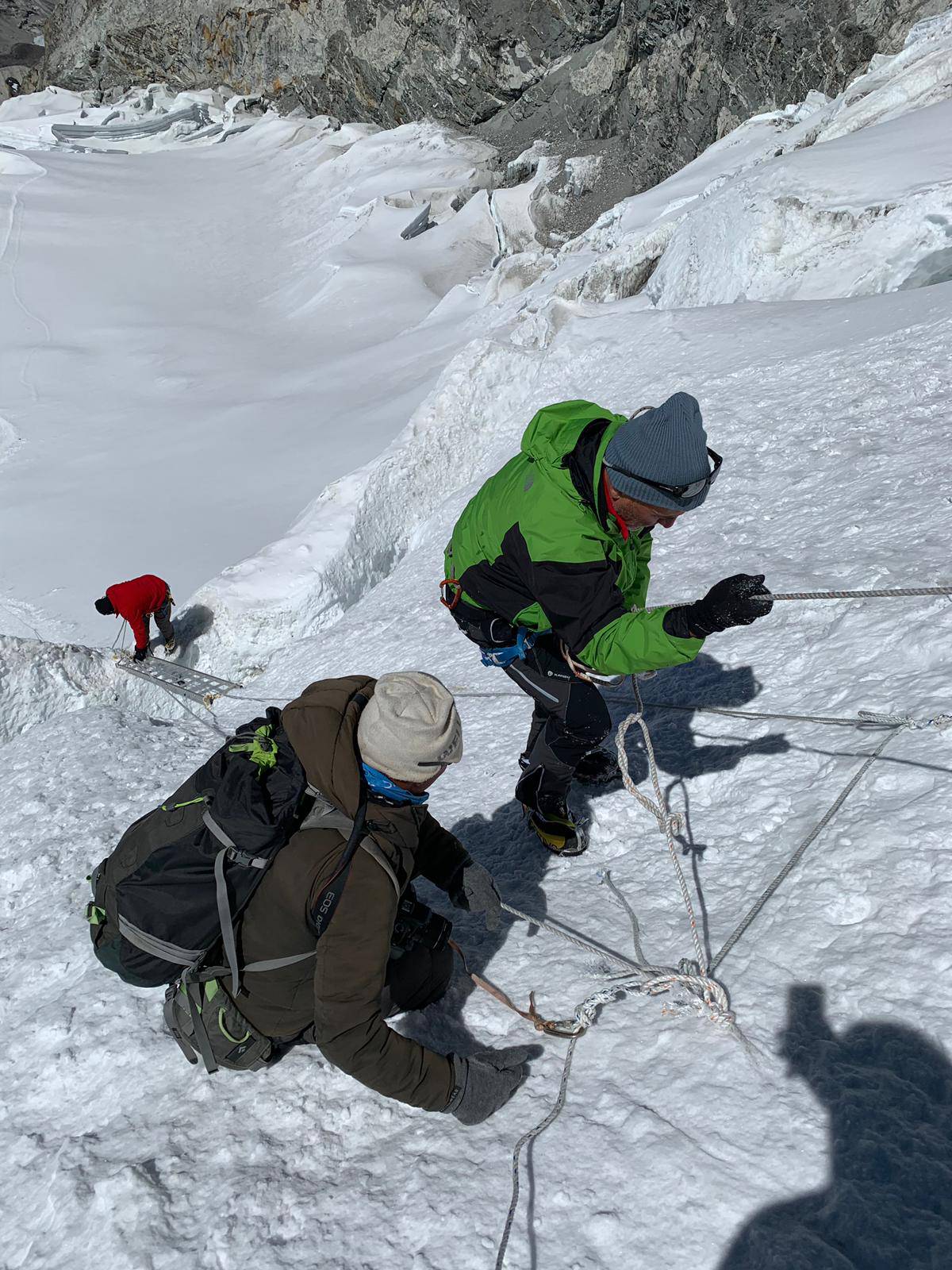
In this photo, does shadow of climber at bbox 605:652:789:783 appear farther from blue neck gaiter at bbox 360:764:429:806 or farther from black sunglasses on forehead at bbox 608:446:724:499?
blue neck gaiter at bbox 360:764:429:806

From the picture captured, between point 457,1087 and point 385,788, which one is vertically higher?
point 385,788

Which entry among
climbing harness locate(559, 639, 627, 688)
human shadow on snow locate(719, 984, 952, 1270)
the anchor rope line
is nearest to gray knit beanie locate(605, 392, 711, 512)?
climbing harness locate(559, 639, 627, 688)

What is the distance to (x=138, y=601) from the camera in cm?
777

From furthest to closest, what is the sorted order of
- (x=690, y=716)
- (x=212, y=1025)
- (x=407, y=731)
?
(x=690, y=716) → (x=212, y=1025) → (x=407, y=731)

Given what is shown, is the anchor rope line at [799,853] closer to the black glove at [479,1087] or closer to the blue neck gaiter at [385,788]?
the black glove at [479,1087]

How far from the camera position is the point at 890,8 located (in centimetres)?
1413

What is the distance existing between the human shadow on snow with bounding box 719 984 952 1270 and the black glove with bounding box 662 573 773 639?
100 centimetres

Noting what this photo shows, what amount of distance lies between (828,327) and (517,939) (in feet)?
16.2

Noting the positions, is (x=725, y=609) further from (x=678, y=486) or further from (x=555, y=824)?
(x=555, y=824)

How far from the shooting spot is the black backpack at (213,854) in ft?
6.04

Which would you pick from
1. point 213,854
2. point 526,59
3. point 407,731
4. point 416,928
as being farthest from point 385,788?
point 526,59

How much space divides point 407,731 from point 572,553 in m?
0.89

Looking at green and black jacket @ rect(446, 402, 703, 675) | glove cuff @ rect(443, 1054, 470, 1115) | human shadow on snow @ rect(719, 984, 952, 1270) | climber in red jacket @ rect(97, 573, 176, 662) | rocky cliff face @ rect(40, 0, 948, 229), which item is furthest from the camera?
rocky cliff face @ rect(40, 0, 948, 229)

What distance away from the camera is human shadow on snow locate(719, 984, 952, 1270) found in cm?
157
